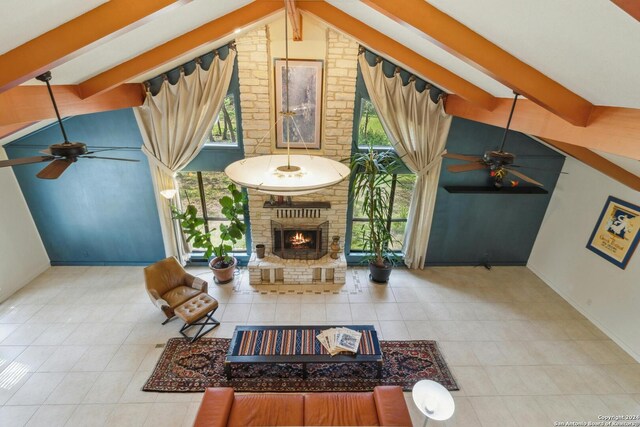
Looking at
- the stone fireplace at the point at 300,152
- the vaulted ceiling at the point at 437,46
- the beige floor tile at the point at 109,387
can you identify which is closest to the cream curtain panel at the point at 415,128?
the stone fireplace at the point at 300,152

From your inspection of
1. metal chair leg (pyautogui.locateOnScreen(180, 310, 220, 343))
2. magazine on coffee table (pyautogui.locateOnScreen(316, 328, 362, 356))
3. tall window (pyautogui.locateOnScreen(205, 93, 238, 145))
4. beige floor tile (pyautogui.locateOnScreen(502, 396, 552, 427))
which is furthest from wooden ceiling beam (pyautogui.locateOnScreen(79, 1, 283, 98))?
beige floor tile (pyautogui.locateOnScreen(502, 396, 552, 427))

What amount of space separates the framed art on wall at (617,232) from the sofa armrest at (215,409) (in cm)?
547

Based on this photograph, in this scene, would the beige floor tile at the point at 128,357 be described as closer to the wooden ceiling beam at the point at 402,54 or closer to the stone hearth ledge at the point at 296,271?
the stone hearth ledge at the point at 296,271

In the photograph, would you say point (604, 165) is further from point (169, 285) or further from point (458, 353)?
point (169, 285)

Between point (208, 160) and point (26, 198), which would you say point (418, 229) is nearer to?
point (208, 160)

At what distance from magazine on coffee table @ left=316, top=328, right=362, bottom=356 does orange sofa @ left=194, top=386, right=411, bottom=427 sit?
582 millimetres

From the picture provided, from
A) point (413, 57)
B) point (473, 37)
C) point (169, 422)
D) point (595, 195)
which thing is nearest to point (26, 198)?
point (169, 422)

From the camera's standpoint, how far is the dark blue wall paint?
17.3ft

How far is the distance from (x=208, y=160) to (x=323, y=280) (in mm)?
2861

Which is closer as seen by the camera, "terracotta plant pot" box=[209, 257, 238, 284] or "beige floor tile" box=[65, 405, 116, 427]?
"beige floor tile" box=[65, 405, 116, 427]

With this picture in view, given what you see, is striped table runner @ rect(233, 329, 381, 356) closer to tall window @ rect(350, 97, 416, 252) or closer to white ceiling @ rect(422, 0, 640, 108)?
tall window @ rect(350, 97, 416, 252)

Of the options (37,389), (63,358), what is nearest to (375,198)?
(63,358)

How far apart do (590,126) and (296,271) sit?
422cm

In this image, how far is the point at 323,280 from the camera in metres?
5.48
